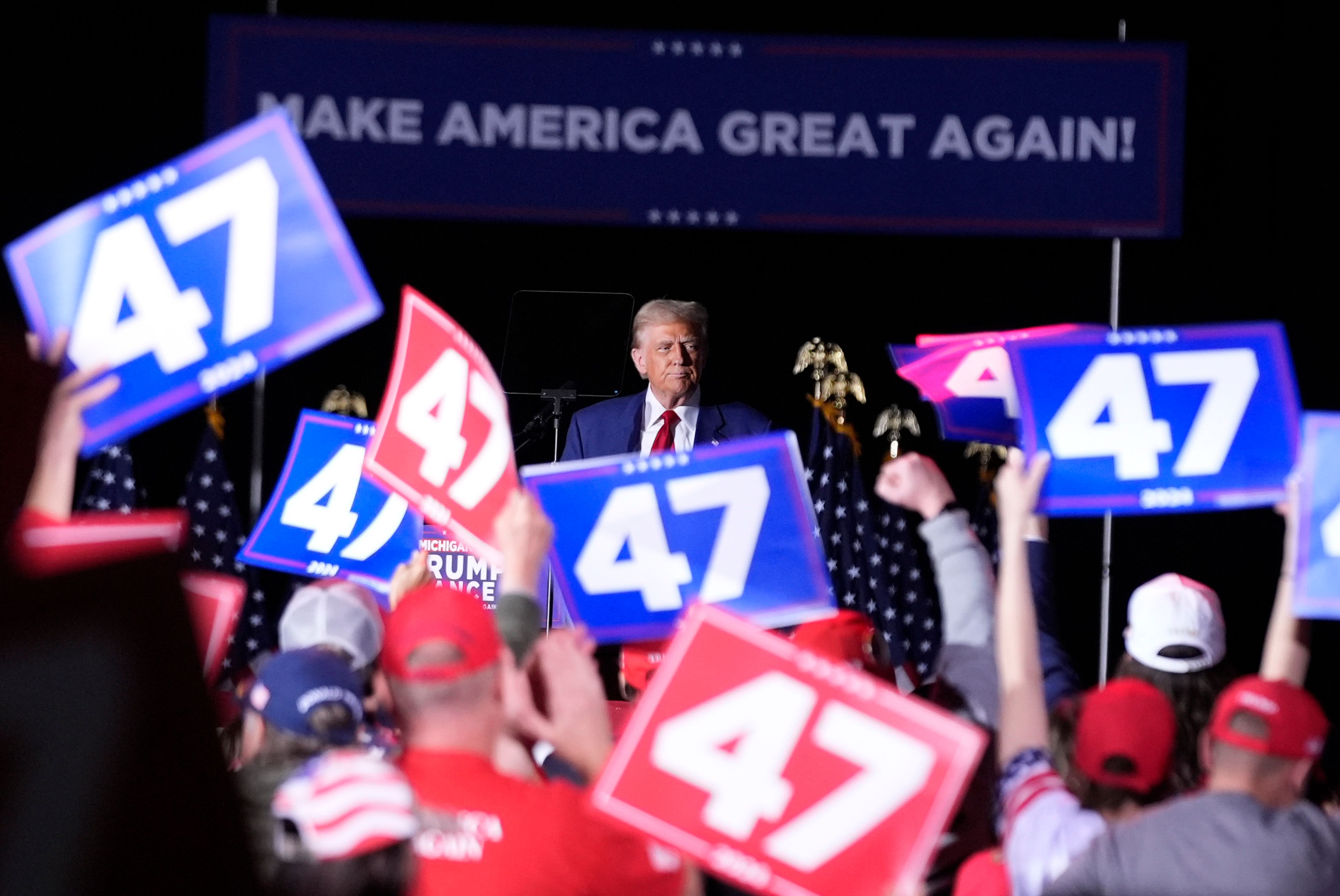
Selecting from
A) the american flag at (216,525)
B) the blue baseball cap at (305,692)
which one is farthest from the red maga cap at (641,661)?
the american flag at (216,525)

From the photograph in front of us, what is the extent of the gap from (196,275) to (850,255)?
4950 millimetres

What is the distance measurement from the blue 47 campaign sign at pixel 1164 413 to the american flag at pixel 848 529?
117 inches

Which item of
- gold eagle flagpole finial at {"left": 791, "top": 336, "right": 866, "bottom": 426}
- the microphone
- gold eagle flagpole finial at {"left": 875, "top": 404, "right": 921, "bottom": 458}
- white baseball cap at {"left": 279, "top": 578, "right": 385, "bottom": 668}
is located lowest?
white baseball cap at {"left": 279, "top": 578, "right": 385, "bottom": 668}

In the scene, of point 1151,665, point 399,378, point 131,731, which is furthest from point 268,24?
point 131,731

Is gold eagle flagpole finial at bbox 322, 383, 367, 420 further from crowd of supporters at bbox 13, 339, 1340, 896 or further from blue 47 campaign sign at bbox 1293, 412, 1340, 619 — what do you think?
blue 47 campaign sign at bbox 1293, 412, 1340, 619

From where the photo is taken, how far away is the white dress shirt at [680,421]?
4758mm

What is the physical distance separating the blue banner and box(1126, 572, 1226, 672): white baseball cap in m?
3.59

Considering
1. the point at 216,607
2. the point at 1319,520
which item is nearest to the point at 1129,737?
the point at 1319,520

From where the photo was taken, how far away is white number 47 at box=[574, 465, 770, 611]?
2.64 meters

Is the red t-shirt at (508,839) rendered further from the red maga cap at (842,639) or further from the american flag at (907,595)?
the american flag at (907,595)

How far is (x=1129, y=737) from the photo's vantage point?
2104 millimetres

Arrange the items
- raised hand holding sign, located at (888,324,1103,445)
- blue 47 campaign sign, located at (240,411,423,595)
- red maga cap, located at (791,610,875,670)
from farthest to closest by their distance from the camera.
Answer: blue 47 campaign sign, located at (240,411,423,595) → raised hand holding sign, located at (888,324,1103,445) → red maga cap, located at (791,610,875,670)

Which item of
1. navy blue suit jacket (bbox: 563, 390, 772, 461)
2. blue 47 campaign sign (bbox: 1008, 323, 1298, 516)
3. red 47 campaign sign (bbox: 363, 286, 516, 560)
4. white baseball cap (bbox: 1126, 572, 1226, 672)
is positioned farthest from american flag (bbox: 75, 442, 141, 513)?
white baseball cap (bbox: 1126, 572, 1226, 672)

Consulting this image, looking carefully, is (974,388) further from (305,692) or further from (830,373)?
(830,373)
